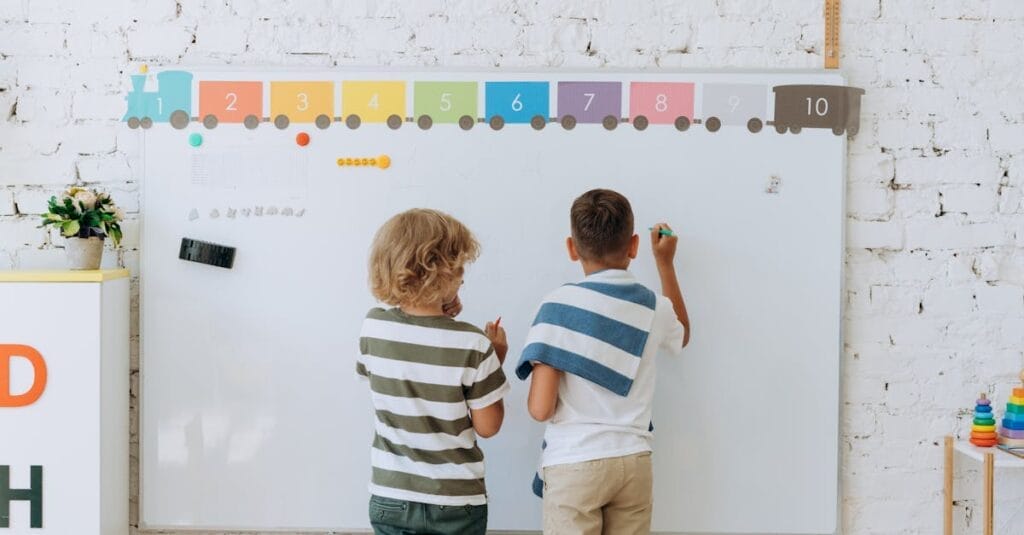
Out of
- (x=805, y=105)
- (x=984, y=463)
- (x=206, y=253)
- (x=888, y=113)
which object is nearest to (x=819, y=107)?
(x=805, y=105)

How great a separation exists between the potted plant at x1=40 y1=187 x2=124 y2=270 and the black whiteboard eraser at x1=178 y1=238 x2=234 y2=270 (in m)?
0.14

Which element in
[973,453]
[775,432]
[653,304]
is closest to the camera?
[653,304]

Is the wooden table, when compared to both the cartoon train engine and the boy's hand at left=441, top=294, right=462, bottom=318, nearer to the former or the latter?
the cartoon train engine

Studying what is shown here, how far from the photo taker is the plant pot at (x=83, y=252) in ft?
5.73

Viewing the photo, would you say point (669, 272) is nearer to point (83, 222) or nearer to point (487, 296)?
Result: point (487, 296)

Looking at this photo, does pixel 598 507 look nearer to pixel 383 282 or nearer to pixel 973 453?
pixel 383 282

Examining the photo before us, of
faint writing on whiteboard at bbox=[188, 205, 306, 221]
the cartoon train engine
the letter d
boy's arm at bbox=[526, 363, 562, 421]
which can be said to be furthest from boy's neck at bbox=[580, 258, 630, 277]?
the letter d

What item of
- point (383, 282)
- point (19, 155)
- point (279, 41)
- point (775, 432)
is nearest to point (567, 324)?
point (383, 282)

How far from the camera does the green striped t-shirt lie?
143cm

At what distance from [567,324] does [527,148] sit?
51 centimetres

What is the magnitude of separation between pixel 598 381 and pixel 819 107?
0.87 meters

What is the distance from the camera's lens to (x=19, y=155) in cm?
187

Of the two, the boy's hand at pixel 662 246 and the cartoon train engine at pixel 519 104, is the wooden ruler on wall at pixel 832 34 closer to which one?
the cartoon train engine at pixel 519 104

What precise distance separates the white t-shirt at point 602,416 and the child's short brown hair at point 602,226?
5 cm
